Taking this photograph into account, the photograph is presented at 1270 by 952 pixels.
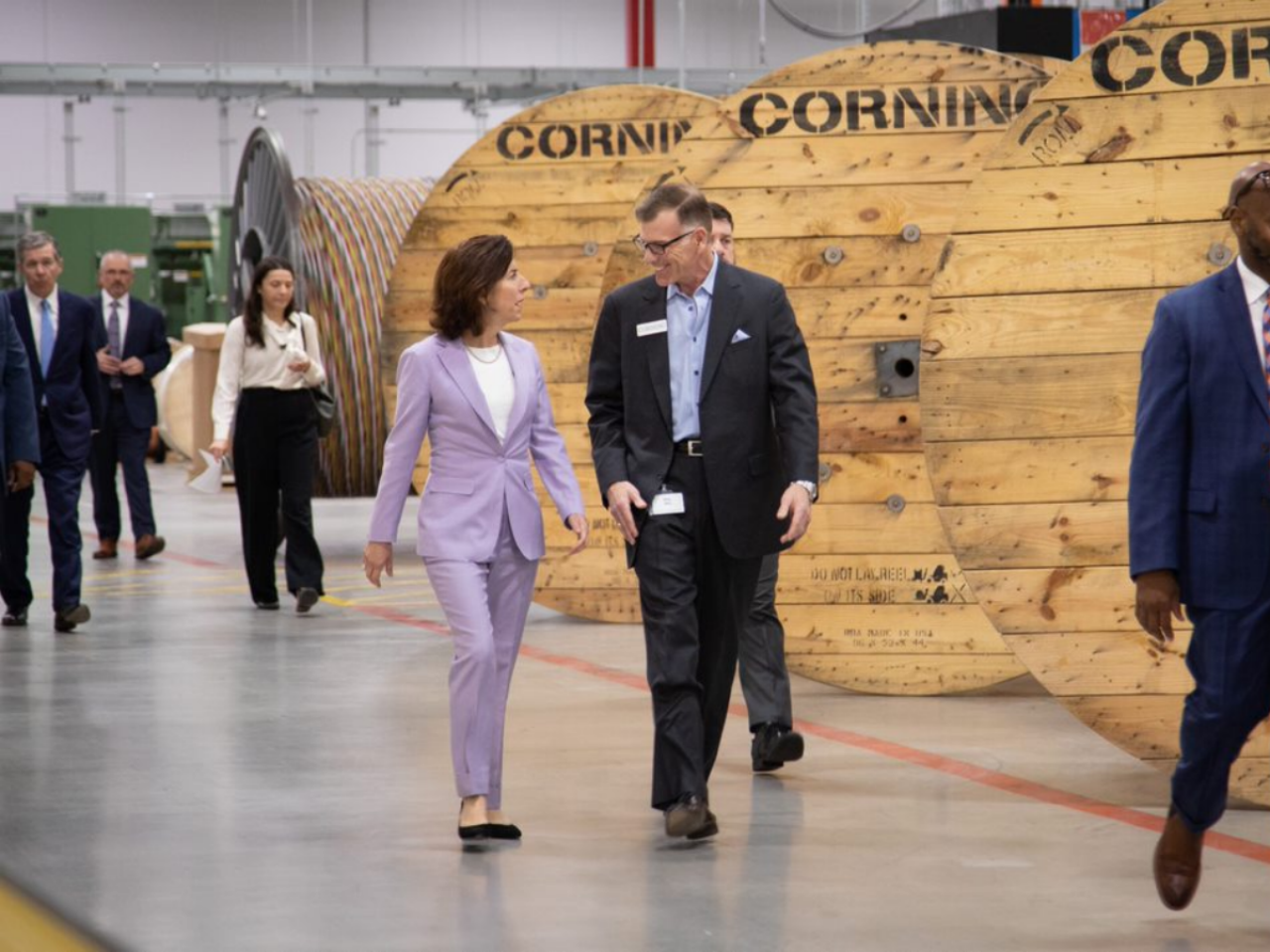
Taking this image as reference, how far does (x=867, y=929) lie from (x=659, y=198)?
1.88 metres

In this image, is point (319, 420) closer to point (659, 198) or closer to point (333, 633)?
point (333, 633)

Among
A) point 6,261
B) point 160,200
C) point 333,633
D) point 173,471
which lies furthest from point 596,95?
point 160,200

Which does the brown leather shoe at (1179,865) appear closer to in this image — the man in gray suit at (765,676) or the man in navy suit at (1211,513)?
the man in navy suit at (1211,513)

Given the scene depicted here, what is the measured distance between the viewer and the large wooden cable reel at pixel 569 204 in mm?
9562

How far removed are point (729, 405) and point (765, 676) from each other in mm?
1215

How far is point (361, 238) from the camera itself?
13203 mm

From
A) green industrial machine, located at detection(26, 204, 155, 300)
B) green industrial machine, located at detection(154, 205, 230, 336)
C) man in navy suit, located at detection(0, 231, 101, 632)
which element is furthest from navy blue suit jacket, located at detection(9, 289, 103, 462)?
green industrial machine, located at detection(154, 205, 230, 336)

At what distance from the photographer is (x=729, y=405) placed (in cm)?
502

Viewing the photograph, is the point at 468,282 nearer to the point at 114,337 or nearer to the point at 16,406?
the point at 16,406

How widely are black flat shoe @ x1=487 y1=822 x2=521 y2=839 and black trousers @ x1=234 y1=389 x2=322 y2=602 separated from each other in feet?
15.7

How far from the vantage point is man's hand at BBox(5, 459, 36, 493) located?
844 centimetres

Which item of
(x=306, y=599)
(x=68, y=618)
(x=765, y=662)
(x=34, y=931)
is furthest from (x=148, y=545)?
(x=34, y=931)

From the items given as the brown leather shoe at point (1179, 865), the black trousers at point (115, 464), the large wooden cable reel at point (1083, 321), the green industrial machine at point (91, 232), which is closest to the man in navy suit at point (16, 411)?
the black trousers at point (115, 464)

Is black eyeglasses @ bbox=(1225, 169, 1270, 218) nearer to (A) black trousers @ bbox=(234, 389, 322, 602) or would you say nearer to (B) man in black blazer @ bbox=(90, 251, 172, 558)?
(A) black trousers @ bbox=(234, 389, 322, 602)
